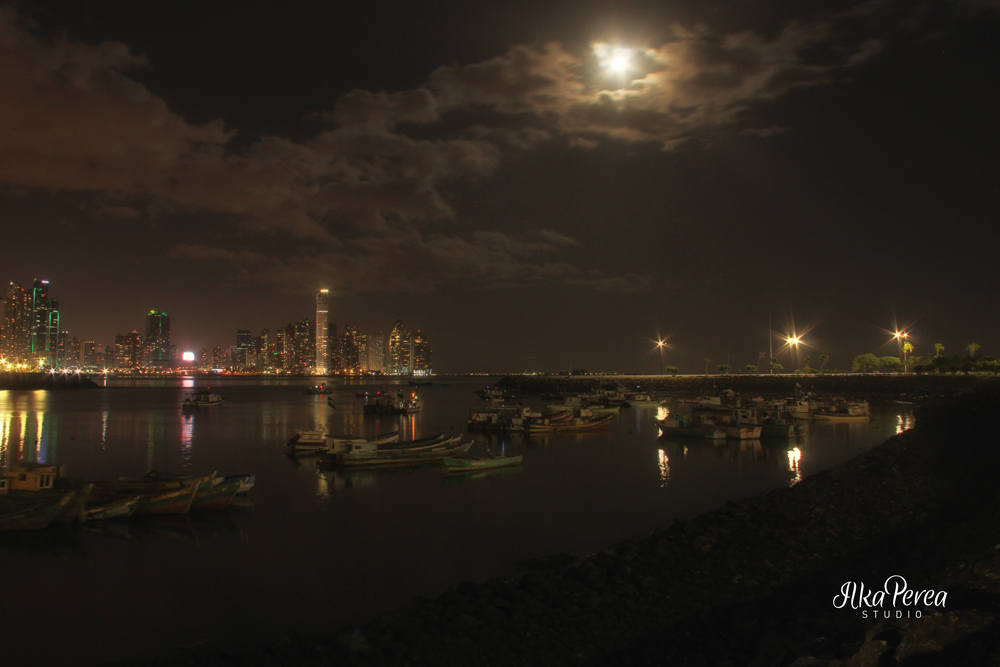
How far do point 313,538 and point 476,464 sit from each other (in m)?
11.8

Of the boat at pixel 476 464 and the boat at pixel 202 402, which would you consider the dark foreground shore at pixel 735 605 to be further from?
the boat at pixel 202 402

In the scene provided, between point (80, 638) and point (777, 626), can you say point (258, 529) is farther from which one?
point (777, 626)

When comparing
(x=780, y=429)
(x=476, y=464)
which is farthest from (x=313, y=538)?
(x=780, y=429)

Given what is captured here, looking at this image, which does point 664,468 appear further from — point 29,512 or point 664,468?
point 29,512

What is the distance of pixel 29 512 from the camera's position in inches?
690

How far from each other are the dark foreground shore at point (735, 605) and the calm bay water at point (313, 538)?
238cm

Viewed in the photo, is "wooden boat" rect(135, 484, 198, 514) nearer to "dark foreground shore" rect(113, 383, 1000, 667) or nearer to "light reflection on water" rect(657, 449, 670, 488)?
"dark foreground shore" rect(113, 383, 1000, 667)

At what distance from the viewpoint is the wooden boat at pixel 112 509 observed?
18.7 m

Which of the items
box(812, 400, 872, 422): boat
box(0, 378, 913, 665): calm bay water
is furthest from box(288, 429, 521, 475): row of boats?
box(812, 400, 872, 422): boat

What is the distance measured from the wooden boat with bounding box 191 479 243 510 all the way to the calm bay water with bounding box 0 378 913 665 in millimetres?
466

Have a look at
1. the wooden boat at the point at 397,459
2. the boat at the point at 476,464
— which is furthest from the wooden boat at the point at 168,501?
the boat at the point at 476,464

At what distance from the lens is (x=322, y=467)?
99.3 ft

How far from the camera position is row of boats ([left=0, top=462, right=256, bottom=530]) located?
17688 millimetres

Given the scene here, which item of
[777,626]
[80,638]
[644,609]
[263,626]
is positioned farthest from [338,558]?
[777,626]
